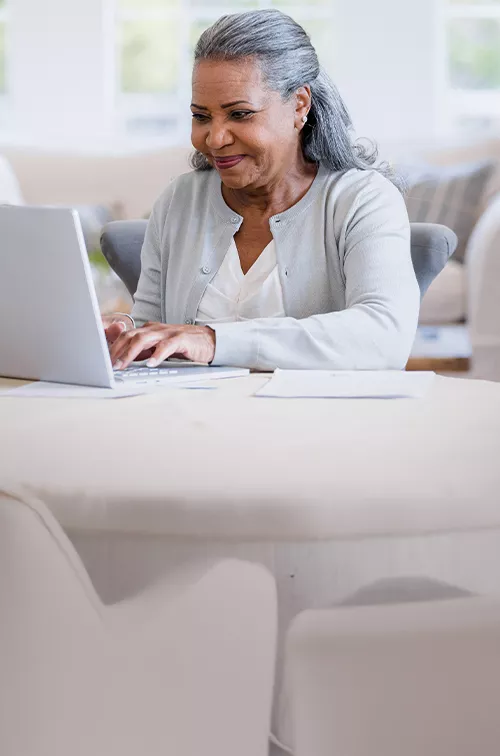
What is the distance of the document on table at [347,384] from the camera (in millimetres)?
1214

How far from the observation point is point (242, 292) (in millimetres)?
1833

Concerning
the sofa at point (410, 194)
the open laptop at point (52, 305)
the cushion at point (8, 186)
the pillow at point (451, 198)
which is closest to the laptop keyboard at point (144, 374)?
the open laptop at point (52, 305)

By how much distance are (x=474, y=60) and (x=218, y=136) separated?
3453 mm

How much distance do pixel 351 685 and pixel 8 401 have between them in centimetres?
55

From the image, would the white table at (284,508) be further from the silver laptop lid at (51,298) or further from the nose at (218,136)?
the nose at (218,136)

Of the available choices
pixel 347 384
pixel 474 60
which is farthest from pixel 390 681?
pixel 474 60

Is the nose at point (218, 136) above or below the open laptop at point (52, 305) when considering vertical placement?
above

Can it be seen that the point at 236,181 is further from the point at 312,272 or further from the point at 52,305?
the point at 52,305

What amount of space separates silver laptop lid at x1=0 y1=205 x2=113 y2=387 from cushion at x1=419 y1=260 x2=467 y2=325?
7.45ft

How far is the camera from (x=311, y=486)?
819 mm

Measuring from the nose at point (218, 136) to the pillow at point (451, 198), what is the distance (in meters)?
2.04

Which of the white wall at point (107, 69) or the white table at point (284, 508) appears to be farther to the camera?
the white wall at point (107, 69)

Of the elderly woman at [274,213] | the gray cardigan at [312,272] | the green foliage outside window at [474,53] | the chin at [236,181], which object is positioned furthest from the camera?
the green foliage outside window at [474,53]

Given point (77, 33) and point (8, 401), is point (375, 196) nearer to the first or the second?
point (8, 401)
